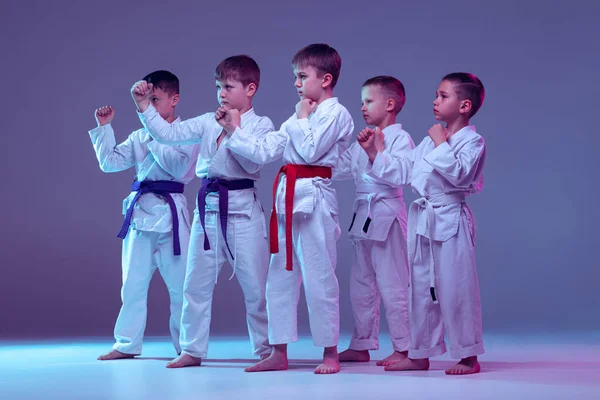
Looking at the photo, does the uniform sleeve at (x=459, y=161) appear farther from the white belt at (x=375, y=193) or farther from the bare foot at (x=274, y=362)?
the bare foot at (x=274, y=362)

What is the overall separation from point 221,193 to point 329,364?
A: 986mm

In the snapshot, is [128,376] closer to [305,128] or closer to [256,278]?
[256,278]

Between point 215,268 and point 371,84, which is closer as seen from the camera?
point 215,268

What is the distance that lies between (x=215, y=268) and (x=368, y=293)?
2.69ft

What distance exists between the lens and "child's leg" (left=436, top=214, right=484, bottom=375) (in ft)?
11.6

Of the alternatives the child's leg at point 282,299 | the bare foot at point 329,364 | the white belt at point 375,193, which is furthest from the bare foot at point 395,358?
the white belt at point 375,193

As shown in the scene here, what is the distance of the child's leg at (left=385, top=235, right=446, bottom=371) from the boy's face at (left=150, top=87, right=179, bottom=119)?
5.57 feet

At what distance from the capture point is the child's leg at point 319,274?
3.60 meters

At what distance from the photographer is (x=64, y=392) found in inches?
119

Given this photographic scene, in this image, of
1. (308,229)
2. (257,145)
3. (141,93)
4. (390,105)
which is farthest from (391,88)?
(141,93)

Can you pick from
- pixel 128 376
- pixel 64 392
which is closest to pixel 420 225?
pixel 128 376

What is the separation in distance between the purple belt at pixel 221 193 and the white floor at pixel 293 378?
68 centimetres

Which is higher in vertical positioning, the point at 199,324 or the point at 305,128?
the point at 305,128

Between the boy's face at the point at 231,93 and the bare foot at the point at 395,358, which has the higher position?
the boy's face at the point at 231,93
